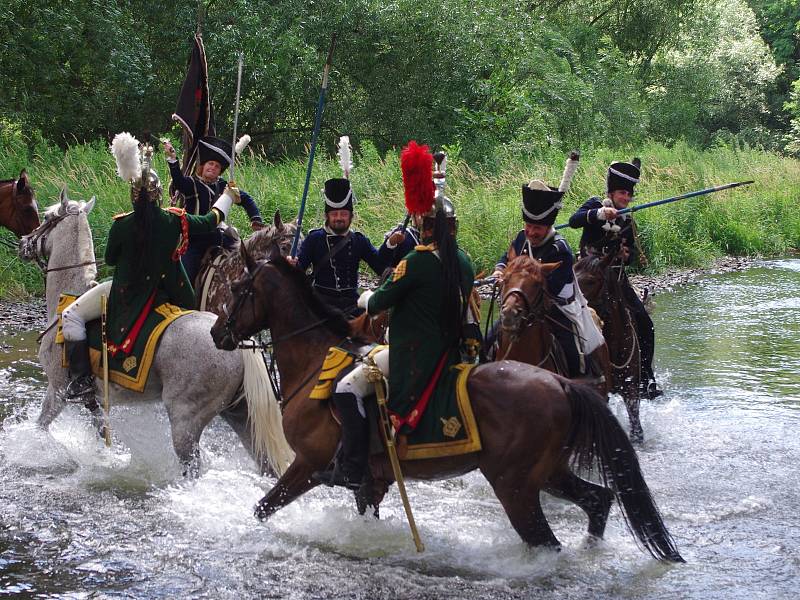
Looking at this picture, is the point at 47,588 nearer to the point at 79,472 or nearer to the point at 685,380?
the point at 79,472

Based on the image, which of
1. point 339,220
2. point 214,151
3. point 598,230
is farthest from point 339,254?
point 598,230

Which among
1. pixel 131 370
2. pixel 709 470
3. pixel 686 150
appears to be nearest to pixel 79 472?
pixel 131 370

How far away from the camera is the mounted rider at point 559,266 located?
23.6ft

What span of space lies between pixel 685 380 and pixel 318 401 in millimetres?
6281

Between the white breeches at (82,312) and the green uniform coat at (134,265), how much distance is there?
0.32 ft

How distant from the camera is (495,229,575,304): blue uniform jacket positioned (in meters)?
7.27

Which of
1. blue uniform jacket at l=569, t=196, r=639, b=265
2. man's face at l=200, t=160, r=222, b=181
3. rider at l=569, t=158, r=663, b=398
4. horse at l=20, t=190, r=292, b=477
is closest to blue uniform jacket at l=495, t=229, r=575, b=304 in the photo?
rider at l=569, t=158, r=663, b=398

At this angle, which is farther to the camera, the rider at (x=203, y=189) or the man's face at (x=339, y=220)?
the rider at (x=203, y=189)

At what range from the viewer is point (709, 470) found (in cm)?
816

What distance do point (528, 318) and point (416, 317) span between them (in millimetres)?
1045

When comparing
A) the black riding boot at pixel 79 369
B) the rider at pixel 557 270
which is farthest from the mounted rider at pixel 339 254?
the black riding boot at pixel 79 369

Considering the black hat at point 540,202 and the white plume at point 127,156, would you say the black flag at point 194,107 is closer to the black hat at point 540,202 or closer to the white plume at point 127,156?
the white plume at point 127,156

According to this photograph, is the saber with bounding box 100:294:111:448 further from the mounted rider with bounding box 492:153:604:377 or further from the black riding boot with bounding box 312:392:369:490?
the mounted rider with bounding box 492:153:604:377

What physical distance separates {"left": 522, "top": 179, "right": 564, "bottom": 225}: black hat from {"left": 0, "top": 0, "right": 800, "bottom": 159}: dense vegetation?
1588cm
